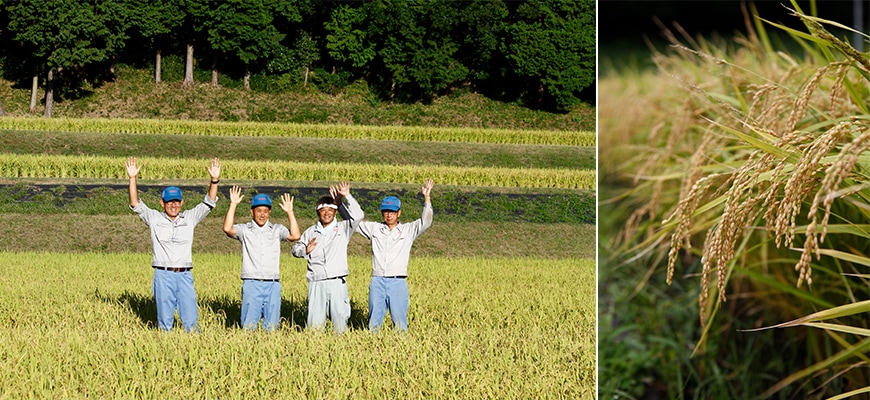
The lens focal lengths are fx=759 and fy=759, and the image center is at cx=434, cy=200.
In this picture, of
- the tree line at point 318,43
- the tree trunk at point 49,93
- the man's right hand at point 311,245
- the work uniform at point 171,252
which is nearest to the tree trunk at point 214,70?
the tree line at point 318,43

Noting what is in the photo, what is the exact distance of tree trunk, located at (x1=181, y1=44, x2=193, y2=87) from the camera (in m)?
25.2

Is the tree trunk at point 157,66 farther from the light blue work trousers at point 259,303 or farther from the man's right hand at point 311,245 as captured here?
the man's right hand at point 311,245

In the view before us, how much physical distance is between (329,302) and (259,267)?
0.52 metres

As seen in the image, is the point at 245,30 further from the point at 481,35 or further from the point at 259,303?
the point at 259,303

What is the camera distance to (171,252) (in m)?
5.14

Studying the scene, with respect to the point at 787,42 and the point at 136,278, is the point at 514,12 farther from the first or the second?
the point at 136,278

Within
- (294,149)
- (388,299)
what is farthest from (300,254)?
(294,149)

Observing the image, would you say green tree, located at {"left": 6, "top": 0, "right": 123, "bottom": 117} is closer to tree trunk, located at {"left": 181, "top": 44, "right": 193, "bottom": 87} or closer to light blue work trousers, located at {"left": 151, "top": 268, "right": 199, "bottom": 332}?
tree trunk, located at {"left": 181, "top": 44, "right": 193, "bottom": 87}

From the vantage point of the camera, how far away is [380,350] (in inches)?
171

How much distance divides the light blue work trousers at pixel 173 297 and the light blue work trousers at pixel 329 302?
841 mm

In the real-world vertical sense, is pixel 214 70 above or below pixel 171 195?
above

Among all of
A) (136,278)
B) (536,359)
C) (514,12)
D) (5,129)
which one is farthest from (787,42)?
(5,129)

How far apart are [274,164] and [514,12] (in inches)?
511

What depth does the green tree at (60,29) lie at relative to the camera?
2155cm
